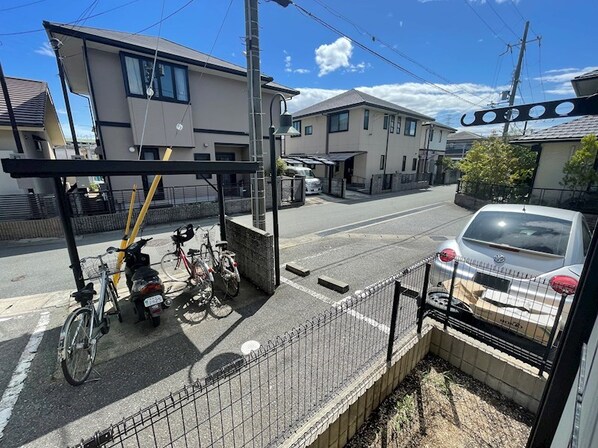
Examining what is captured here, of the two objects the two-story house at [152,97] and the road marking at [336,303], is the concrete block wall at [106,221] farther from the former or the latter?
the road marking at [336,303]

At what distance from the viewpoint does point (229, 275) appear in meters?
4.62

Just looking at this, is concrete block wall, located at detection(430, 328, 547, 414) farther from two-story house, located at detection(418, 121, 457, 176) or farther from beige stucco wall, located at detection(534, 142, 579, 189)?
two-story house, located at detection(418, 121, 457, 176)

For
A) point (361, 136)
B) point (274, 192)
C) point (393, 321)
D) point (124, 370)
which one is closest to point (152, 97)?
point (274, 192)

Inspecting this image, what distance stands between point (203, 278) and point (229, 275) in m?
0.45

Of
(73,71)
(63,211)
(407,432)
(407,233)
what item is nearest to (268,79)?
(73,71)

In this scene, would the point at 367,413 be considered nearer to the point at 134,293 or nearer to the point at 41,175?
the point at 134,293

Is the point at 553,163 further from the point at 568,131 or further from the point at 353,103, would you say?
the point at 353,103

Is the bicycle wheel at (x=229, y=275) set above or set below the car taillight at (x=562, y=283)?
below

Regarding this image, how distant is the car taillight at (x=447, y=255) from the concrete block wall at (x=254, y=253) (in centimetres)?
273

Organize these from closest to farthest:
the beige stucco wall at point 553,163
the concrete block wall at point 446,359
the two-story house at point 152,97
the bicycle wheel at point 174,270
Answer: the concrete block wall at point 446,359, the bicycle wheel at point 174,270, the two-story house at point 152,97, the beige stucco wall at point 553,163

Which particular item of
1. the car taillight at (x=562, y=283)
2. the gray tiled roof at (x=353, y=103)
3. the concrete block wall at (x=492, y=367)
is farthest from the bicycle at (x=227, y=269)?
the gray tiled roof at (x=353, y=103)

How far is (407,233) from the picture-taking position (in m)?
9.46

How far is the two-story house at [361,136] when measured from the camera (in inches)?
811

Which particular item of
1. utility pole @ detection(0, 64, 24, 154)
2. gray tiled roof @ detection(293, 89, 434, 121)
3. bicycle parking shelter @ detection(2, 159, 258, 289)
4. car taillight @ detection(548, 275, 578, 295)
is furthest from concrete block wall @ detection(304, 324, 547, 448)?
gray tiled roof @ detection(293, 89, 434, 121)
